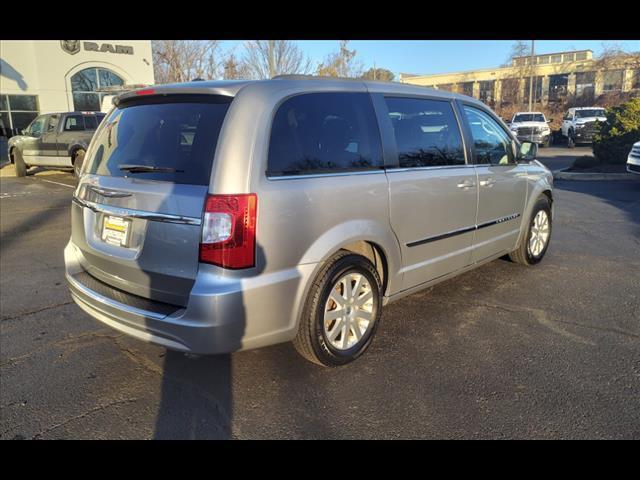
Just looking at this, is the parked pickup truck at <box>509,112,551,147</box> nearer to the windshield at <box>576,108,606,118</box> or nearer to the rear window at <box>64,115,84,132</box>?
the windshield at <box>576,108,606,118</box>

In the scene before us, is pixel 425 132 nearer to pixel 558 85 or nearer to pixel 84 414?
pixel 84 414

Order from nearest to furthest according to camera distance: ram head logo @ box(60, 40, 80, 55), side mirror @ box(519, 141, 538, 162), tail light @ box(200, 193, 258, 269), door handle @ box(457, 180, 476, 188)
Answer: tail light @ box(200, 193, 258, 269) → door handle @ box(457, 180, 476, 188) → side mirror @ box(519, 141, 538, 162) → ram head logo @ box(60, 40, 80, 55)

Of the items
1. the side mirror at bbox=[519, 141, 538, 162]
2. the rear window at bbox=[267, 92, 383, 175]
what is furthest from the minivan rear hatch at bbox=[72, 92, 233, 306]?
the side mirror at bbox=[519, 141, 538, 162]

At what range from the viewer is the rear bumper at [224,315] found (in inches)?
104

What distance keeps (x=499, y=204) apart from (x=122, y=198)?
3350mm

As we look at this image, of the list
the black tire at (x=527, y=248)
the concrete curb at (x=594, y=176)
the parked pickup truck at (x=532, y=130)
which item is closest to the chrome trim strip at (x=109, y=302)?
the black tire at (x=527, y=248)

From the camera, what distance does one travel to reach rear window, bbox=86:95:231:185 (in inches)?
110

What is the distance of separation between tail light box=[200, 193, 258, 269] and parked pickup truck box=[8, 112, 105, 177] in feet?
40.5

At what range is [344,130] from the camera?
3303 millimetres

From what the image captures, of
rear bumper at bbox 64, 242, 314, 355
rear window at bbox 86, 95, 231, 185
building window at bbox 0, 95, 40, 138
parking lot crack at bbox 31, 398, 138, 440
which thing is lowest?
parking lot crack at bbox 31, 398, 138, 440

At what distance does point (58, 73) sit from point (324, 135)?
2526cm

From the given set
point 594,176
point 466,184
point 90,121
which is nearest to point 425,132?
point 466,184

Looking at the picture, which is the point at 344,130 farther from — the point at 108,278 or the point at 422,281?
the point at 108,278

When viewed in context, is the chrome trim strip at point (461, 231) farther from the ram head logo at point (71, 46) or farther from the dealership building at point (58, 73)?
the ram head logo at point (71, 46)
